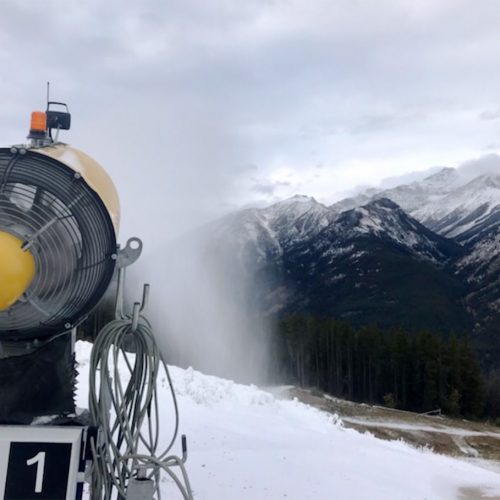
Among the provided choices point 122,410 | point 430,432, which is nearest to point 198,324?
point 430,432

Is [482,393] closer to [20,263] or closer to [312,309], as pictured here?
[20,263]

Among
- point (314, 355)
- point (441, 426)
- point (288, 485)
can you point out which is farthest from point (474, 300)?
point (288, 485)

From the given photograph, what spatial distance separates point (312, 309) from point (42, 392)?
5785 inches

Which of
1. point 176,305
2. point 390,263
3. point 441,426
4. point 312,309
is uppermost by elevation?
point 390,263

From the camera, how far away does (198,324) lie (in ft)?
195

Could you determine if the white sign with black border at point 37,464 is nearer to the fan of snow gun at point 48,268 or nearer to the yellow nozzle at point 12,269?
the fan of snow gun at point 48,268

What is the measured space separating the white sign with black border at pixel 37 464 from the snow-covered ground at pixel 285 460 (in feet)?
12.5

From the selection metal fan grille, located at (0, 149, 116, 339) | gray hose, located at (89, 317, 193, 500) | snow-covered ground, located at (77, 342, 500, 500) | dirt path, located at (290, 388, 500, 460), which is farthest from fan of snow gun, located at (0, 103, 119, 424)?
dirt path, located at (290, 388, 500, 460)

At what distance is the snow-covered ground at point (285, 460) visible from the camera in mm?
6688

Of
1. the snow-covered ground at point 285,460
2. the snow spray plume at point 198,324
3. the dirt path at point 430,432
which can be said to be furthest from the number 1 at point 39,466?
the snow spray plume at point 198,324

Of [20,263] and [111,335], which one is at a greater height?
[20,263]

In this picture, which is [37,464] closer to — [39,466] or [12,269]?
[39,466]

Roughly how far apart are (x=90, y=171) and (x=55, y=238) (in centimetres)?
37

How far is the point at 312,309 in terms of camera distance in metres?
148
